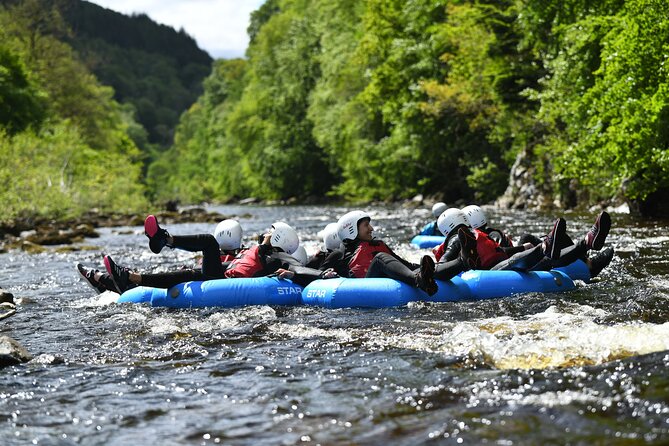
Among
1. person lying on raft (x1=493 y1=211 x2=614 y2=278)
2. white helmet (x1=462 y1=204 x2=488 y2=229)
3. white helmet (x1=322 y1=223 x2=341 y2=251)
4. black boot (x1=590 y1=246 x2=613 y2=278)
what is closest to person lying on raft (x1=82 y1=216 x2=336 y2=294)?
white helmet (x1=322 y1=223 x2=341 y2=251)

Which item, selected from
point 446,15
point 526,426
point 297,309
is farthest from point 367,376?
point 446,15

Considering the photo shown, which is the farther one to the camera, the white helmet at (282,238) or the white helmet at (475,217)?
the white helmet at (475,217)

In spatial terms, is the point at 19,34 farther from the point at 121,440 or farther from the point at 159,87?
the point at 159,87

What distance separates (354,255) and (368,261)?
21 cm

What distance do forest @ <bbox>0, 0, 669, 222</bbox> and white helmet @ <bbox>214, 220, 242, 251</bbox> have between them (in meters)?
8.66

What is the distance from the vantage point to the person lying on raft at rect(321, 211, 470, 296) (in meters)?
8.76

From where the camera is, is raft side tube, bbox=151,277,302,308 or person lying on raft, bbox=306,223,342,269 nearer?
raft side tube, bbox=151,277,302,308

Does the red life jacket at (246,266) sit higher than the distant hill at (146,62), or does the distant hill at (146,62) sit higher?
the distant hill at (146,62)

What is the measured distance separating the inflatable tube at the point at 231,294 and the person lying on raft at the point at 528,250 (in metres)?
2.07

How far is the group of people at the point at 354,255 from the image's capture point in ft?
29.8

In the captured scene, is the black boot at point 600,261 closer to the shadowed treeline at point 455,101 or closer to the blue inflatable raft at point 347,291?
the blue inflatable raft at point 347,291

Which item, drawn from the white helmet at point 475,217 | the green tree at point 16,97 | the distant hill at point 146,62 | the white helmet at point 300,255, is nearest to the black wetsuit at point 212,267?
the white helmet at point 300,255

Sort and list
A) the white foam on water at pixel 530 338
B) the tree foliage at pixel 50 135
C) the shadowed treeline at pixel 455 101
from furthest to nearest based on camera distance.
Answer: the tree foliage at pixel 50 135, the shadowed treeline at pixel 455 101, the white foam on water at pixel 530 338

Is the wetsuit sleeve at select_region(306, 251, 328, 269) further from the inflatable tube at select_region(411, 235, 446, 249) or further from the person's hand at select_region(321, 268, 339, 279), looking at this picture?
the inflatable tube at select_region(411, 235, 446, 249)
